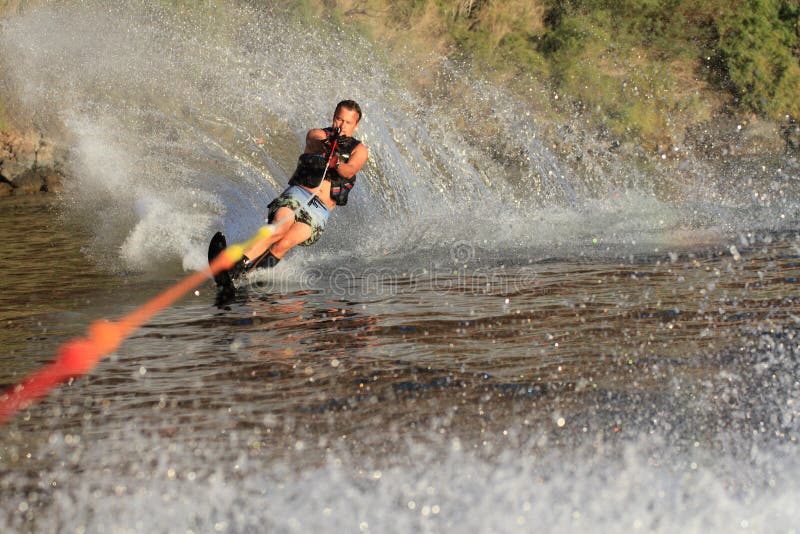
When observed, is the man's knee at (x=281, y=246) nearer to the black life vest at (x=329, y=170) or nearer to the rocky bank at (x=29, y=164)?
the black life vest at (x=329, y=170)

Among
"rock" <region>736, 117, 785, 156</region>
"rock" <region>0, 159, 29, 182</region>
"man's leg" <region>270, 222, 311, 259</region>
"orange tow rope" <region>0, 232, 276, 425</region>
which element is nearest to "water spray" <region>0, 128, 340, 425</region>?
"orange tow rope" <region>0, 232, 276, 425</region>

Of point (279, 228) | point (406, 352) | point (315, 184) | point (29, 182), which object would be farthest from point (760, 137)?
point (406, 352)

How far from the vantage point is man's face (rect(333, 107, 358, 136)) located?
6887 millimetres

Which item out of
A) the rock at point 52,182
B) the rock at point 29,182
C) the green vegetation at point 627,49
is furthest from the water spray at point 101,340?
the green vegetation at point 627,49

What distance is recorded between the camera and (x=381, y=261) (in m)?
7.39

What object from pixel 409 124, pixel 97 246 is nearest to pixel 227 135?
pixel 409 124

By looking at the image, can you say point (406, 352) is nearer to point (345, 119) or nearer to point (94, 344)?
point (94, 344)

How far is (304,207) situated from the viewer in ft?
22.4

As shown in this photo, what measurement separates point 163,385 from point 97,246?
188 inches

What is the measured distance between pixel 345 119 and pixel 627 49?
1329 cm

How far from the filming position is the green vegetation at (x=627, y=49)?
1770cm

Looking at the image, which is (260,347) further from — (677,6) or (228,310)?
(677,6)

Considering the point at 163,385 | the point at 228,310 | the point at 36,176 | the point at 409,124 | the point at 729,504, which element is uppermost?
the point at 36,176

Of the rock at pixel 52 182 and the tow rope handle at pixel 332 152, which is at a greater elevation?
the rock at pixel 52 182
